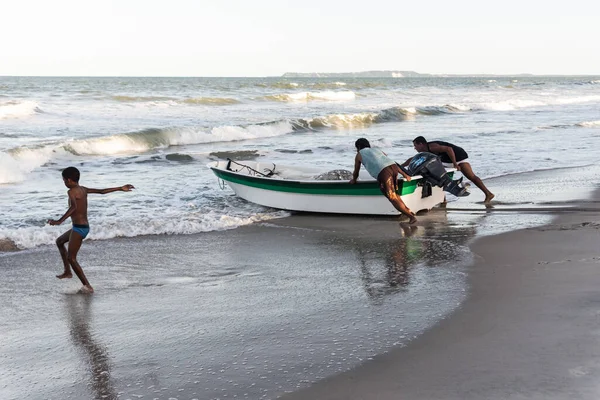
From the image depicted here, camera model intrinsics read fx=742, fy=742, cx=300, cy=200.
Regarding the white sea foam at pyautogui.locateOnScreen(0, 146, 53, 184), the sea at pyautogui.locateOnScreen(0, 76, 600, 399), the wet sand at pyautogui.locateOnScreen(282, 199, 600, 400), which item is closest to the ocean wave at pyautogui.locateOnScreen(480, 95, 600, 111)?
the sea at pyautogui.locateOnScreen(0, 76, 600, 399)

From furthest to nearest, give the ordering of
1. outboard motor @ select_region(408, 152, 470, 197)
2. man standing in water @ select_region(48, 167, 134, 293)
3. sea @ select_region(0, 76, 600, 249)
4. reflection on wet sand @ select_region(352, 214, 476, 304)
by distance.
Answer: sea @ select_region(0, 76, 600, 249) < outboard motor @ select_region(408, 152, 470, 197) < man standing in water @ select_region(48, 167, 134, 293) < reflection on wet sand @ select_region(352, 214, 476, 304)

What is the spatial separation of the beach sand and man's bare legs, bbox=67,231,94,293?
0.50ft

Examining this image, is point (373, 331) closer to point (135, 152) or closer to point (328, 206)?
point (328, 206)

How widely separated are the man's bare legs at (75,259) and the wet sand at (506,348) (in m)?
3.18

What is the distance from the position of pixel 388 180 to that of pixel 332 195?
104 centimetres

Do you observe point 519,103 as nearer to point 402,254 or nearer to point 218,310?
point 402,254

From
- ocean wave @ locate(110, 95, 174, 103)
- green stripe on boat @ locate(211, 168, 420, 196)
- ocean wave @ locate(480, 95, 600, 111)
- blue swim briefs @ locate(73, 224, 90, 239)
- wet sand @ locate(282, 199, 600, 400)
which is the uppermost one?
ocean wave @ locate(110, 95, 174, 103)

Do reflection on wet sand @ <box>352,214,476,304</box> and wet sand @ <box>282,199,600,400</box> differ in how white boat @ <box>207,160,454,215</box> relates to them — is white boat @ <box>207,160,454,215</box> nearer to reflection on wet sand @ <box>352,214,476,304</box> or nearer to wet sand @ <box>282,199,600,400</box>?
reflection on wet sand @ <box>352,214,476,304</box>

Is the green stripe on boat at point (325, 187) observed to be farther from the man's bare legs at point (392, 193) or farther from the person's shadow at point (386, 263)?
the person's shadow at point (386, 263)

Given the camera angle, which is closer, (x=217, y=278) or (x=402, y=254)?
(x=217, y=278)

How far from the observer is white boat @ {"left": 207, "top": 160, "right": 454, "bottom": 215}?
10539 mm

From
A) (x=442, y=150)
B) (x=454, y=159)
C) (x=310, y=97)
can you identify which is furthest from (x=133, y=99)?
(x=454, y=159)

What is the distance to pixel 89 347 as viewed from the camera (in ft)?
17.2

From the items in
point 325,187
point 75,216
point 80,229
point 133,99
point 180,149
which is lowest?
point 180,149
